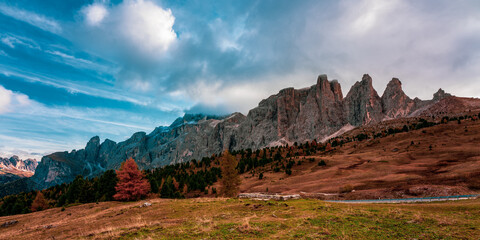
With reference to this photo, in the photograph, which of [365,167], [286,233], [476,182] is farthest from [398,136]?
[286,233]

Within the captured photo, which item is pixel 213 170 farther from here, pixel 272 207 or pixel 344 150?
pixel 272 207

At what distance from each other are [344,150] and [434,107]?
12180cm

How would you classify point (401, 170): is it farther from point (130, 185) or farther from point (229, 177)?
point (130, 185)

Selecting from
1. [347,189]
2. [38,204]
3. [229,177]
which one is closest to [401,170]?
[347,189]

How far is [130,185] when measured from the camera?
41.7 m

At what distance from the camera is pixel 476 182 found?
3047cm

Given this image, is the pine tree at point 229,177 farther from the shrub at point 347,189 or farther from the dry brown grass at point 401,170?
the shrub at point 347,189

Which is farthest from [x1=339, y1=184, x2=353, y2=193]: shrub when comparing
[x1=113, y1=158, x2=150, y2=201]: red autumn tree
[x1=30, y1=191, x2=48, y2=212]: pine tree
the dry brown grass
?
[x1=30, y1=191, x2=48, y2=212]: pine tree

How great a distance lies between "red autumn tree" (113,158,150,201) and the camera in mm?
40312

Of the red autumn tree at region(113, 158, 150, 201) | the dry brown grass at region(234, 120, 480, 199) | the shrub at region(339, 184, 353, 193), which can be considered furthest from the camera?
the shrub at region(339, 184, 353, 193)

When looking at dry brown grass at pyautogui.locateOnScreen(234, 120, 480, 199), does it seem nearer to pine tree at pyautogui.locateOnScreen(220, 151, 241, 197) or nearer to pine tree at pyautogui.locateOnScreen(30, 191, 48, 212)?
pine tree at pyautogui.locateOnScreen(220, 151, 241, 197)

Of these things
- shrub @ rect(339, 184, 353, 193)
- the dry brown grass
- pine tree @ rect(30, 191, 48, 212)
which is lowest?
pine tree @ rect(30, 191, 48, 212)

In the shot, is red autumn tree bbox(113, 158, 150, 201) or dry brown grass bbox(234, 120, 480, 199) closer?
dry brown grass bbox(234, 120, 480, 199)

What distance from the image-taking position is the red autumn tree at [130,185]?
4031 cm
